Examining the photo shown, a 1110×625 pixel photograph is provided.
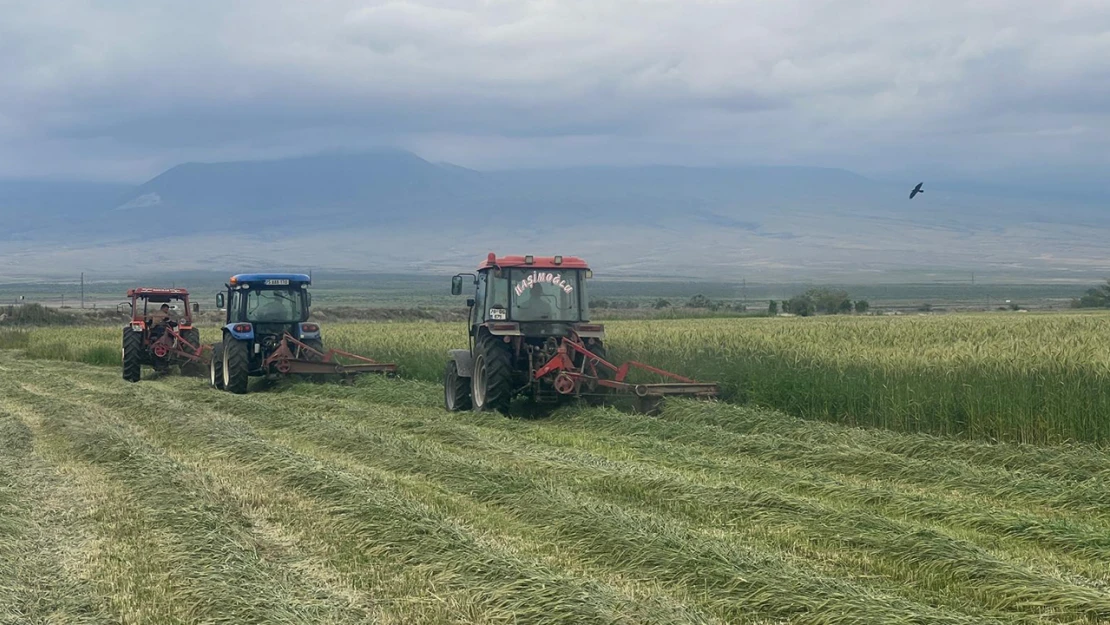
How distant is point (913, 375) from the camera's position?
534 inches

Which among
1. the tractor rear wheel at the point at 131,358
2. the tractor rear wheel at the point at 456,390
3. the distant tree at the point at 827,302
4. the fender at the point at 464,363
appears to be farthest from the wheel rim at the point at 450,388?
the distant tree at the point at 827,302

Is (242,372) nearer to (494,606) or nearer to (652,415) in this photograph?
(652,415)

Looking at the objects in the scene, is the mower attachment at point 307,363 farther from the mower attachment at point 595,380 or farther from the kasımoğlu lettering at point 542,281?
the mower attachment at point 595,380

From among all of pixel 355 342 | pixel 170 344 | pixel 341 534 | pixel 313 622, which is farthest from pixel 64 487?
pixel 355 342

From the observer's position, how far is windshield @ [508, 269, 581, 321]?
15.3 meters

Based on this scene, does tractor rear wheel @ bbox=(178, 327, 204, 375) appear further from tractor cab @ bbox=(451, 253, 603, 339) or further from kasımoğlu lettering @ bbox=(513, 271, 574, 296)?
kasımoğlu lettering @ bbox=(513, 271, 574, 296)

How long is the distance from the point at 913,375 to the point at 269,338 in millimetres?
11000

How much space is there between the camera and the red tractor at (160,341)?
74.6ft

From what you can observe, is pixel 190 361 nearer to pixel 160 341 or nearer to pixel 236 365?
pixel 160 341

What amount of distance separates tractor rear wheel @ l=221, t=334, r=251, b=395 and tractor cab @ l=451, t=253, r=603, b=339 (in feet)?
17.5

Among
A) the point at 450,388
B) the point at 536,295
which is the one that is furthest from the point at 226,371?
the point at 536,295

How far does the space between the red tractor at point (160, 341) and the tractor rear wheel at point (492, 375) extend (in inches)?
361

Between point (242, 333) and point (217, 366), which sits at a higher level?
point (242, 333)

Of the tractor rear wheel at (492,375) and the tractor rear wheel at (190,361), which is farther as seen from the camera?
the tractor rear wheel at (190,361)
